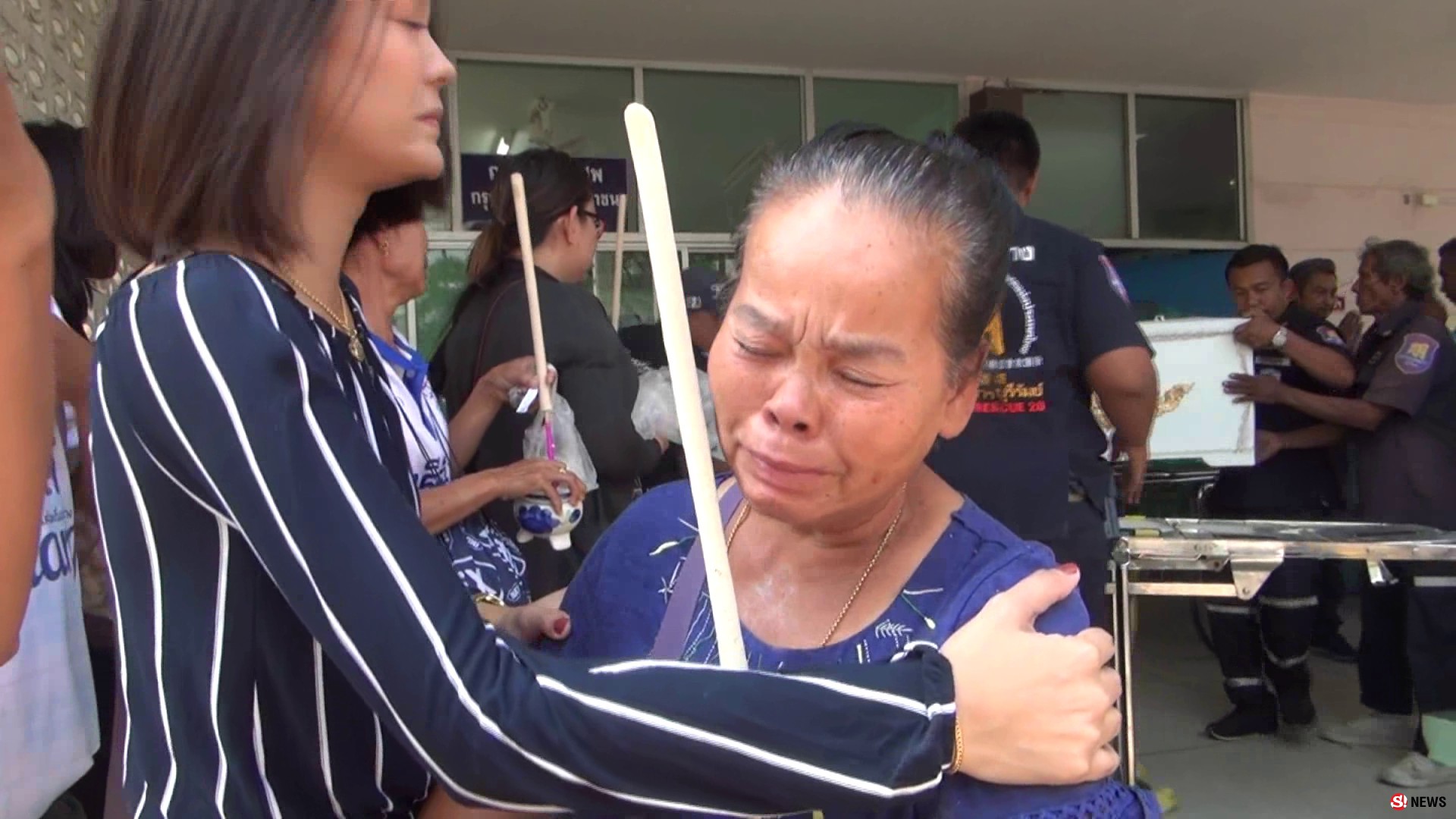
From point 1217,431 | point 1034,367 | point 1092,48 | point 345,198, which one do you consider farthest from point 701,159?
point 345,198

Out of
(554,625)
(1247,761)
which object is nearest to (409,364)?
(554,625)

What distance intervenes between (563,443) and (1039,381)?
125 centimetres

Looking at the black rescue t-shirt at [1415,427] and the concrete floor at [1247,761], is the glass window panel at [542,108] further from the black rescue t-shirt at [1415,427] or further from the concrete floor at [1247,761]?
the black rescue t-shirt at [1415,427]

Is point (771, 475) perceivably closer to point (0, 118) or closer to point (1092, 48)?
point (0, 118)

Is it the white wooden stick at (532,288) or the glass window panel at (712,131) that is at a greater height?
the glass window panel at (712,131)

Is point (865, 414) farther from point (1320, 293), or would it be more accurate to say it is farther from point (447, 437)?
point (1320, 293)

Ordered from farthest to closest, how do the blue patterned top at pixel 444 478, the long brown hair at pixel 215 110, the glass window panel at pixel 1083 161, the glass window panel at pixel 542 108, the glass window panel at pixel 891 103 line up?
the glass window panel at pixel 1083 161 < the glass window panel at pixel 891 103 < the glass window panel at pixel 542 108 < the blue patterned top at pixel 444 478 < the long brown hair at pixel 215 110

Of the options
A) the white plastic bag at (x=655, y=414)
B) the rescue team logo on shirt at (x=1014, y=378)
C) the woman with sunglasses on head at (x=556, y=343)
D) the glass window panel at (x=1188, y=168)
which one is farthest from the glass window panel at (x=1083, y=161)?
the woman with sunglasses on head at (x=556, y=343)

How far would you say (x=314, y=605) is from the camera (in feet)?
2.68

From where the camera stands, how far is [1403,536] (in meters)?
3.26

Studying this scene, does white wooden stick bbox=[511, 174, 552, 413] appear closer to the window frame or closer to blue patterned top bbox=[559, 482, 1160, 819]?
blue patterned top bbox=[559, 482, 1160, 819]

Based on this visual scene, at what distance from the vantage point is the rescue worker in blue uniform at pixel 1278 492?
4.55 meters

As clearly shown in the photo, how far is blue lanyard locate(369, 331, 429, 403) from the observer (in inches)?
73.6

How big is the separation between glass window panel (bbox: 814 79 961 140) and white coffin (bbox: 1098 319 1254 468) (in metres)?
3.57
